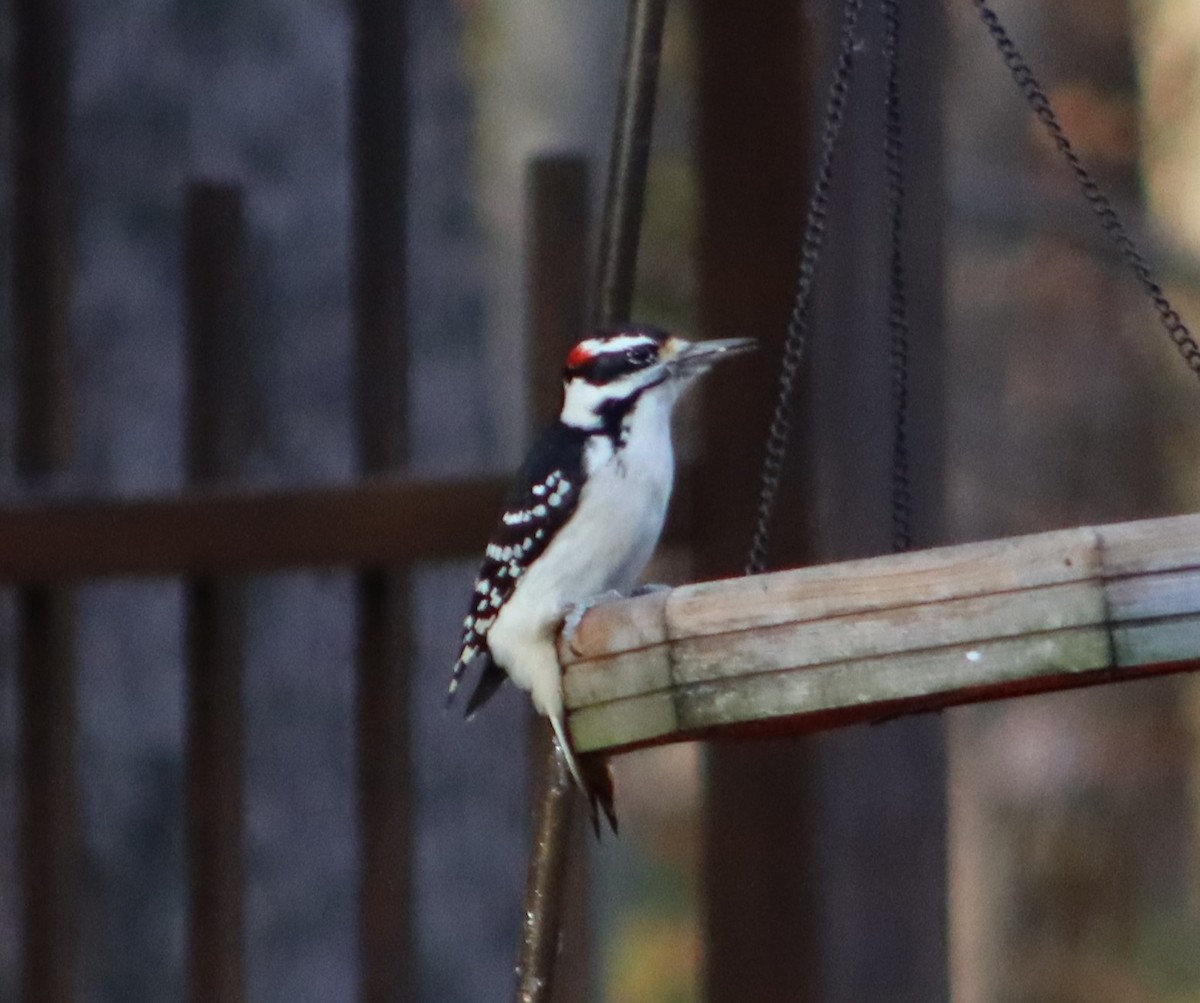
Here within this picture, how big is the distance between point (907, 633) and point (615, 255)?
1058 mm

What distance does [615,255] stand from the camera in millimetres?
2975

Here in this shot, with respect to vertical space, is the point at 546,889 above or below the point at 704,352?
below

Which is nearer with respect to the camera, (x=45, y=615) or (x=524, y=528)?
(x=524, y=528)

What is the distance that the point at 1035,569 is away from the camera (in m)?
2.04

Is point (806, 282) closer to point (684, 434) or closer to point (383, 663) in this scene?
point (383, 663)

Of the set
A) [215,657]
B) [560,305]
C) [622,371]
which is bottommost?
[215,657]

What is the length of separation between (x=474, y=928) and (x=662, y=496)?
212 centimetres

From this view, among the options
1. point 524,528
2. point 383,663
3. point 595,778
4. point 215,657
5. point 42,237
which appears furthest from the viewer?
point 42,237

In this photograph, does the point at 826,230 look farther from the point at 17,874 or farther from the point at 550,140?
the point at 550,140

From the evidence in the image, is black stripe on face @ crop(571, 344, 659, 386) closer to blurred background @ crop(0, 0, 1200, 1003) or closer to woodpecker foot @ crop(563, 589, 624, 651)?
blurred background @ crop(0, 0, 1200, 1003)

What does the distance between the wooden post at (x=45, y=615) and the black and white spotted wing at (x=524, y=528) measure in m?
0.95

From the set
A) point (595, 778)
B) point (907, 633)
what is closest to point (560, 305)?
point (595, 778)

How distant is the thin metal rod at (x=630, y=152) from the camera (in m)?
2.96

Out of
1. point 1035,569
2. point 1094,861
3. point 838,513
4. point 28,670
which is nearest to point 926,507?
point 838,513
